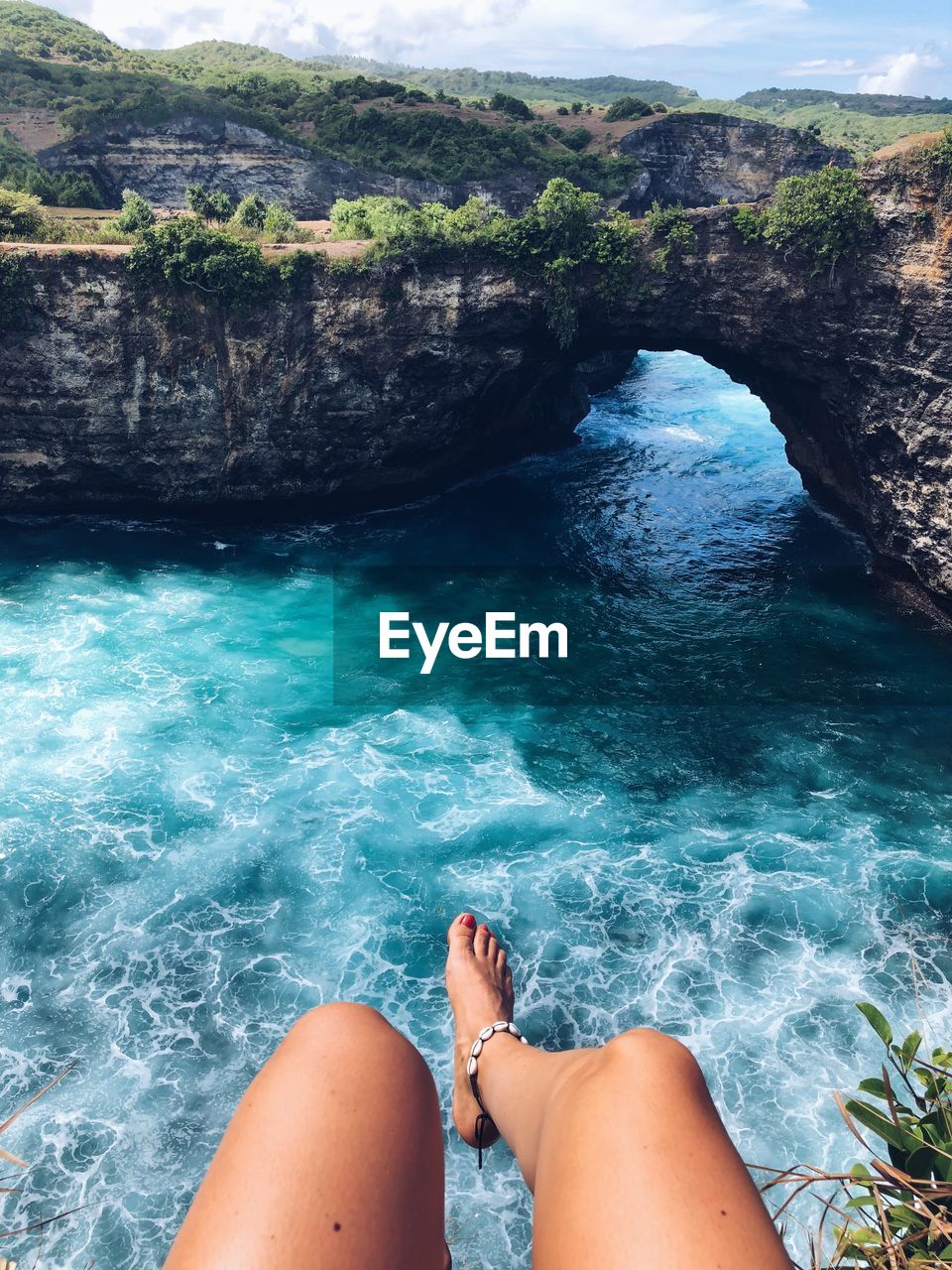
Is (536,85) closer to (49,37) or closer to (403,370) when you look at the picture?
(49,37)

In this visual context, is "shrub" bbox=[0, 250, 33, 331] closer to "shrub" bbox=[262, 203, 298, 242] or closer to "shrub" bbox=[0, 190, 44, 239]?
"shrub" bbox=[0, 190, 44, 239]

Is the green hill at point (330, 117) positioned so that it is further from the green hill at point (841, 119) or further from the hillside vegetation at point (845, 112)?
the hillside vegetation at point (845, 112)

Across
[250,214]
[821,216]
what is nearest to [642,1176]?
[821,216]

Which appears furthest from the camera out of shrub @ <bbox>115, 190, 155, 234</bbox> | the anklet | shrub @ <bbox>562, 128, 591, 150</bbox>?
shrub @ <bbox>562, 128, 591, 150</bbox>

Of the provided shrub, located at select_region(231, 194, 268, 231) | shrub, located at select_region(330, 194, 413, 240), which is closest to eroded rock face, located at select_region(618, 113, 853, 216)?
shrub, located at select_region(330, 194, 413, 240)

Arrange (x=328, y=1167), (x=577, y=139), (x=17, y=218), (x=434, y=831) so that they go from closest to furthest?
(x=328, y=1167), (x=434, y=831), (x=17, y=218), (x=577, y=139)

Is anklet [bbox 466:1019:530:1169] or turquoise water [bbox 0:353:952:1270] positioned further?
turquoise water [bbox 0:353:952:1270]

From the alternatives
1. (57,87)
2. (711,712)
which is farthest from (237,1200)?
(57,87)
